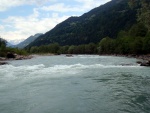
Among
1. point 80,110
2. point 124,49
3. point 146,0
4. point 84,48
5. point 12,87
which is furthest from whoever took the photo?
point 84,48

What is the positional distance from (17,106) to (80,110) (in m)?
4.40

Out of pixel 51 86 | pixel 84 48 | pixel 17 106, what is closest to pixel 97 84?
pixel 51 86

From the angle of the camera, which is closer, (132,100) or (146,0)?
(132,100)

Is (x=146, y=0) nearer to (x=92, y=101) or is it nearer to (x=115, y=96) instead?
(x=115, y=96)

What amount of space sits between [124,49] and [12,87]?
3621 inches

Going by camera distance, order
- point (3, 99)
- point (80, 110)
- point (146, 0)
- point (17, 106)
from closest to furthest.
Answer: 1. point (80, 110)
2. point (17, 106)
3. point (3, 99)
4. point (146, 0)

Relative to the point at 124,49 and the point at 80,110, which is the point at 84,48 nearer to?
the point at 124,49

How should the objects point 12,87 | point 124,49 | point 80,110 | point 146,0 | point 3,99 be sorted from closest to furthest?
point 80,110
point 3,99
point 12,87
point 146,0
point 124,49

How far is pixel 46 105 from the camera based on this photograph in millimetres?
18156

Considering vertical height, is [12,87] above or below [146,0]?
below

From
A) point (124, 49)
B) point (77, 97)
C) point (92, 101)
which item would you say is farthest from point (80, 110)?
point (124, 49)

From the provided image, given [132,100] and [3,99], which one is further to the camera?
[3,99]

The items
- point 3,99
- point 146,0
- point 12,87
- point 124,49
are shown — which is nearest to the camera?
point 3,99

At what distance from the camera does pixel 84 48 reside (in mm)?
192750
